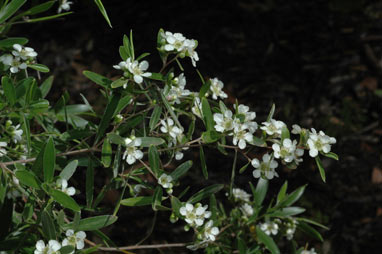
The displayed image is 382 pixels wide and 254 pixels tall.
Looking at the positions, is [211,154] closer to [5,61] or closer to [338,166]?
[338,166]

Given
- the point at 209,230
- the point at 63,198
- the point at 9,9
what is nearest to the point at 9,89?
the point at 9,9

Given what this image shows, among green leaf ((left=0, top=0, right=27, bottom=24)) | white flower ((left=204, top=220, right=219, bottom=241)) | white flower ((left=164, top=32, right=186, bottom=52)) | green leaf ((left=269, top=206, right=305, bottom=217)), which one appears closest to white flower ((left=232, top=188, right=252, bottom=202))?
green leaf ((left=269, top=206, right=305, bottom=217))

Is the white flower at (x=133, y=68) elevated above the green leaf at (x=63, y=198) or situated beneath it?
elevated above

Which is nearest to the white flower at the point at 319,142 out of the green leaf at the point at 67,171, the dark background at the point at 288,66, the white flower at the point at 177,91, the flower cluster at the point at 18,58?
the white flower at the point at 177,91

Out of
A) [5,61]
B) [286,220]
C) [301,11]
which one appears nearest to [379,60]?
[301,11]

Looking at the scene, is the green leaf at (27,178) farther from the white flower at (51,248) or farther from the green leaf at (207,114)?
the green leaf at (207,114)

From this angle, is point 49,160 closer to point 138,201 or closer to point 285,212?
point 138,201
